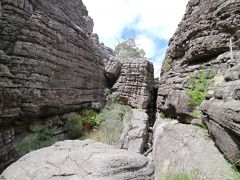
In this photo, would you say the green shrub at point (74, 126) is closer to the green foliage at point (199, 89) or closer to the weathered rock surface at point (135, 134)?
the weathered rock surface at point (135, 134)

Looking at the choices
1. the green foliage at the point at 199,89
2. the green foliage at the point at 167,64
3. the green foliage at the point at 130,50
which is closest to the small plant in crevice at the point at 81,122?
the green foliage at the point at 167,64

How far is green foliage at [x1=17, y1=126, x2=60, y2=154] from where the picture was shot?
289 inches

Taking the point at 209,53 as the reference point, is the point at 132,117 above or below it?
below

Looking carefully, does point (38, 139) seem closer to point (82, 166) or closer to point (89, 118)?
point (89, 118)

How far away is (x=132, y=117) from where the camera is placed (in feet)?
38.5

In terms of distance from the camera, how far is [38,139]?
804 centimetres

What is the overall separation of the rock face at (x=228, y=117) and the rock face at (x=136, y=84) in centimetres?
929

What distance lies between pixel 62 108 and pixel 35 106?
1687 mm

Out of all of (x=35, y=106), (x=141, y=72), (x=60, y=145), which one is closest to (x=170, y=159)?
(x=60, y=145)

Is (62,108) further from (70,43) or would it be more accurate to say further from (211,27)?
(211,27)

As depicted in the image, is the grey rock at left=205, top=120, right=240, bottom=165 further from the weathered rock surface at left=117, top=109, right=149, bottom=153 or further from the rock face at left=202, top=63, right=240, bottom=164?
the weathered rock surface at left=117, top=109, right=149, bottom=153

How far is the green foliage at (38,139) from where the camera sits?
734 centimetres

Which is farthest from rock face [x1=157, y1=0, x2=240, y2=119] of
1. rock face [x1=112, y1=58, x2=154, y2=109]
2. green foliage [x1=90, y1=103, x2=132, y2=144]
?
rock face [x1=112, y1=58, x2=154, y2=109]

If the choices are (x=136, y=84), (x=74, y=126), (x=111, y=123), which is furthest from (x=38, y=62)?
(x=136, y=84)
